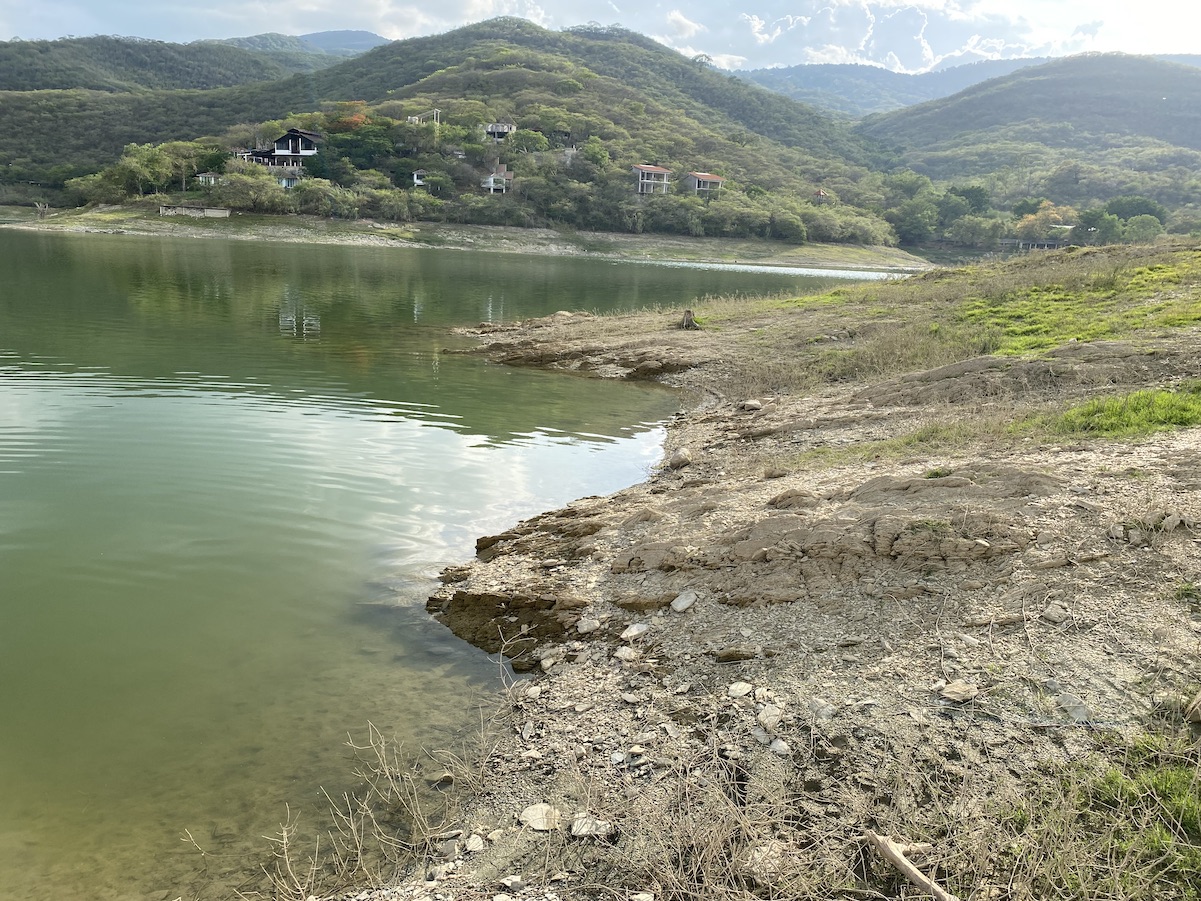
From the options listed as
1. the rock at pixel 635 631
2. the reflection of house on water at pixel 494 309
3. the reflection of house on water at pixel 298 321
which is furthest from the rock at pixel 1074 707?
the reflection of house on water at pixel 494 309

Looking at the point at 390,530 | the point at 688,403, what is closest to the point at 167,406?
the point at 390,530

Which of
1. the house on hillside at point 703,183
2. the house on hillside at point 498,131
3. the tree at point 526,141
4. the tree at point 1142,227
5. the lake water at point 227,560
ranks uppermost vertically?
the house on hillside at point 498,131

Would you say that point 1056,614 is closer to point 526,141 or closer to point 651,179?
point 651,179

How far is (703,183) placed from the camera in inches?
5128

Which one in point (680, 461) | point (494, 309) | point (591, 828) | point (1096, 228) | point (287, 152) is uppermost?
point (287, 152)

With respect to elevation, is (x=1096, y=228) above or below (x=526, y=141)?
below

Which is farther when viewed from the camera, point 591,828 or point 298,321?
point 298,321

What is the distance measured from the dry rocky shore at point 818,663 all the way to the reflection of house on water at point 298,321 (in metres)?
19.4

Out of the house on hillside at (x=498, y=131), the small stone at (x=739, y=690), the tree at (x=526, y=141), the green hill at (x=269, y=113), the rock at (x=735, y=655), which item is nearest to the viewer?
the small stone at (x=739, y=690)

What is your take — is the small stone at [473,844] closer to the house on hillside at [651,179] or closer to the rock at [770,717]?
the rock at [770,717]

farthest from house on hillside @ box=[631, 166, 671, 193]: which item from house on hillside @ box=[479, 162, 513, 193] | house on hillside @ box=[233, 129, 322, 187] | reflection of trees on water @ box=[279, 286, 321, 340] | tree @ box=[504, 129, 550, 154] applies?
reflection of trees on water @ box=[279, 286, 321, 340]

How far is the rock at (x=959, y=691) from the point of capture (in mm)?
4926

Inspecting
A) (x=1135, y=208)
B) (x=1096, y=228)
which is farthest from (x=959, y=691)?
(x=1135, y=208)

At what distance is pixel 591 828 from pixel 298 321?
1097 inches
